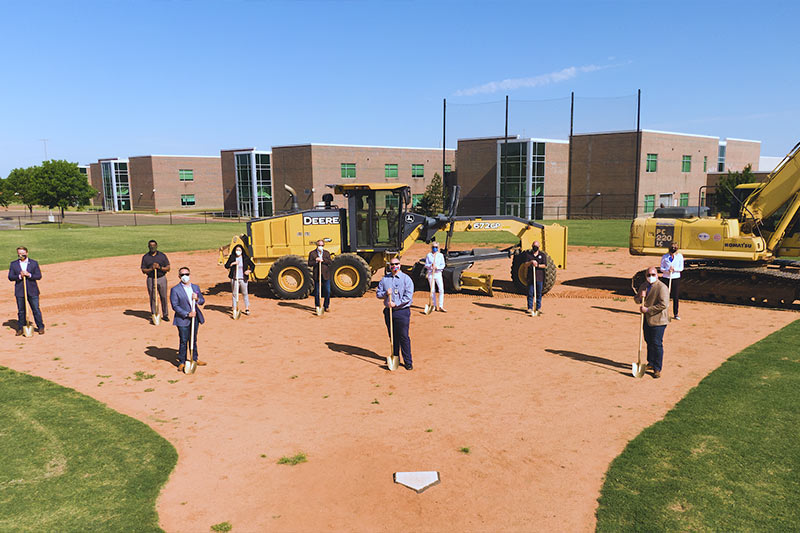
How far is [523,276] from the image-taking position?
18.5 meters

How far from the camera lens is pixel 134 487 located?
6.69 metres

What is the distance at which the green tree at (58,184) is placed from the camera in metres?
57.4

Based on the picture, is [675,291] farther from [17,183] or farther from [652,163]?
[17,183]

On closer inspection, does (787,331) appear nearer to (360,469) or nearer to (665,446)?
(665,446)

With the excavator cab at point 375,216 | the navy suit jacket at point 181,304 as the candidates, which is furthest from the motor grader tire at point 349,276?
the navy suit jacket at point 181,304

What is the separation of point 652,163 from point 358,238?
154 feet

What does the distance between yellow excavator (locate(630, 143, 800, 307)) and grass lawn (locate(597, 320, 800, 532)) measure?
7114 mm

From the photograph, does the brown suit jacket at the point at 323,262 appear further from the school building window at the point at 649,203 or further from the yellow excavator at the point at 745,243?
the school building window at the point at 649,203

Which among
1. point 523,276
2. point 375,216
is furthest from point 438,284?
point 523,276

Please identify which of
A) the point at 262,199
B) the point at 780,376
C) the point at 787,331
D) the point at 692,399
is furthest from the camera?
the point at 262,199

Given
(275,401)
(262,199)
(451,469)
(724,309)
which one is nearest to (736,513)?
(451,469)

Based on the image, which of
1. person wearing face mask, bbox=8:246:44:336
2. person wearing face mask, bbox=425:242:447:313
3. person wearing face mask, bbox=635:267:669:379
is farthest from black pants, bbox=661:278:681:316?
person wearing face mask, bbox=8:246:44:336

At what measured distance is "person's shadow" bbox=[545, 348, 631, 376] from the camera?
11000 millimetres

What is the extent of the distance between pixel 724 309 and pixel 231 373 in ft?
43.9
